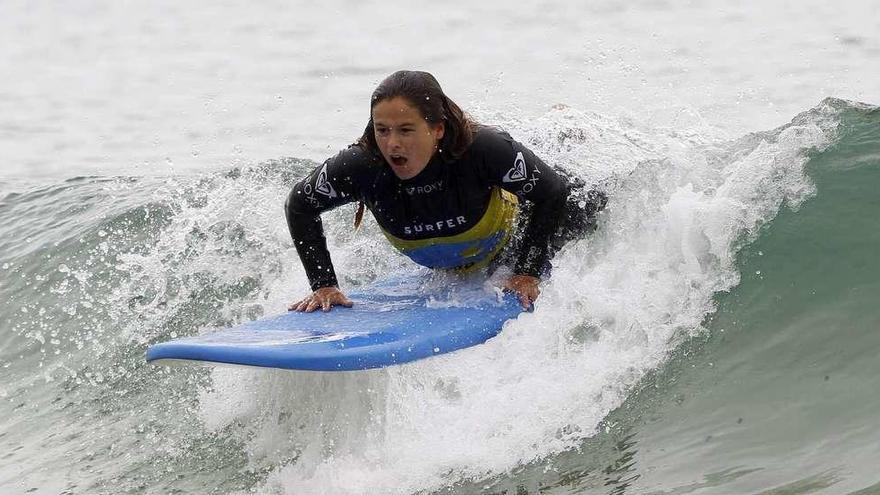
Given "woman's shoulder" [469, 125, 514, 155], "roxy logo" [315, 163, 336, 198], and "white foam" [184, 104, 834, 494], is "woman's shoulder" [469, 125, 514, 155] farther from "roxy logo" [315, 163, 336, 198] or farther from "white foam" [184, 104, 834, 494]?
"white foam" [184, 104, 834, 494]

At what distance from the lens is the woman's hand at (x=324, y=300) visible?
5031mm

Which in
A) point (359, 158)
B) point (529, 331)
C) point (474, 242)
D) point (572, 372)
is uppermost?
point (359, 158)

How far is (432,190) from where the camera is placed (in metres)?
4.77

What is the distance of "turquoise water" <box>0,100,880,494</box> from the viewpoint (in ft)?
13.9

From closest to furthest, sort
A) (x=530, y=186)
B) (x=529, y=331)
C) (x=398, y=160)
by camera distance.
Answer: (x=398, y=160)
(x=530, y=186)
(x=529, y=331)

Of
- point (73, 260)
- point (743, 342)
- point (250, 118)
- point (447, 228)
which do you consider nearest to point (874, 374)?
point (743, 342)

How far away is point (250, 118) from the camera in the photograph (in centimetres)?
1293

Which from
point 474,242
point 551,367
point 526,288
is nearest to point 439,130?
point 474,242

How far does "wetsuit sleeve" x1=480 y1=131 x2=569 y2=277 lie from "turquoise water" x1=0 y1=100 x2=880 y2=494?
28cm

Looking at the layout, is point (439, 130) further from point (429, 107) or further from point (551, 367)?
point (551, 367)

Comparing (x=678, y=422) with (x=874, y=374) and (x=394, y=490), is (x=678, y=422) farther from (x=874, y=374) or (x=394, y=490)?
(x=394, y=490)

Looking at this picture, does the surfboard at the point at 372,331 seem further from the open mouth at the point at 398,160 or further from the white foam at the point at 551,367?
the open mouth at the point at 398,160

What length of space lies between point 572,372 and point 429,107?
4.46 feet

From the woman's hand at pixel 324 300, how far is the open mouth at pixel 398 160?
79cm
